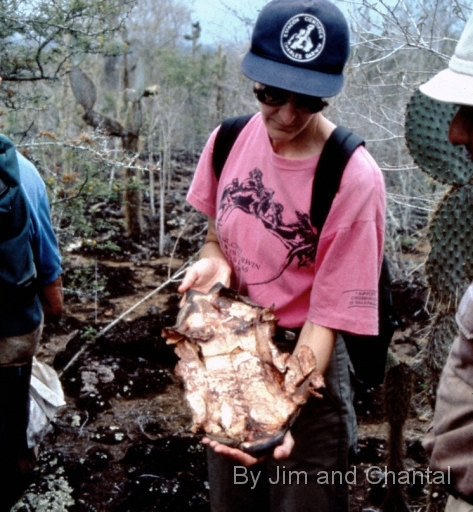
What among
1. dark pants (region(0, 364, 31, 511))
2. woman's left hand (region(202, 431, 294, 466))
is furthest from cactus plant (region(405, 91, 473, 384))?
dark pants (region(0, 364, 31, 511))

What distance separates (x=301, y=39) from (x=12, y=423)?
1608mm

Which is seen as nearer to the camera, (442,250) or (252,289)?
(252,289)

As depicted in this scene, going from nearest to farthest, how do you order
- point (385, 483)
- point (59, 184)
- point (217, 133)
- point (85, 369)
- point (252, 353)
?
point (252, 353)
point (217, 133)
point (385, 483)
point (85, 369)
point (59, 184)

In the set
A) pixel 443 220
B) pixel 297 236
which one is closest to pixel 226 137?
pixel 297 236

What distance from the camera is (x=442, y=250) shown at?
279 cm

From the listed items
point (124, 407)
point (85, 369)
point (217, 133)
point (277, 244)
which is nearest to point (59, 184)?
point (85, 369)

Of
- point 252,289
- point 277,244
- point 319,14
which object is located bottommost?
point 252,289

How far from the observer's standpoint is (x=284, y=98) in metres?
1.57

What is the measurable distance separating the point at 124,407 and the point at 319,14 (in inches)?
124

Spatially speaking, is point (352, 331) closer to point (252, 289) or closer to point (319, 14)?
point (252, 289)

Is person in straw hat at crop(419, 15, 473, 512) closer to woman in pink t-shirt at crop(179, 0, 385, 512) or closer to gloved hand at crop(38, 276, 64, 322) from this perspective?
woman in pink t-shirt at crop(179, 0, 385, 512)

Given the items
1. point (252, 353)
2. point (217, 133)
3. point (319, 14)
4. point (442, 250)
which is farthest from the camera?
point (442, 250)

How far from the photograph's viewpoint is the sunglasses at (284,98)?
1565mm

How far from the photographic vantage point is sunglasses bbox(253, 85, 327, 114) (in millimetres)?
1565
